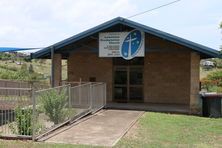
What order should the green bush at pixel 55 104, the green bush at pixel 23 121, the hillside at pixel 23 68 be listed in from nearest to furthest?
the green bush at pixel 23 121
the green bush at pixel 55 104
the hillside at pixel 23 68

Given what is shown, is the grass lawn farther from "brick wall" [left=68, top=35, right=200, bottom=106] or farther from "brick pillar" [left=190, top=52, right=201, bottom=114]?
"brick wall" [left=68, top=35, right=200, bottom=106]

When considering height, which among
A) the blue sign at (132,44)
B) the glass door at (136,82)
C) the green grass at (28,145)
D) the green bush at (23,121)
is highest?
the blue sign at (132,44)

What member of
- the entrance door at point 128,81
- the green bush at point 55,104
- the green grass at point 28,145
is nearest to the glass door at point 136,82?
the entrance door at point 128,81

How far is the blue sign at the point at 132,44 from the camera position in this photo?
66.5 feet

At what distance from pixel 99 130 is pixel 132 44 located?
8032 millimetres

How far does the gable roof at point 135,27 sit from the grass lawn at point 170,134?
11.2 ft

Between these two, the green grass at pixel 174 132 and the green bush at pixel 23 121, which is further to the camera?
the green bush at pixel 23 121

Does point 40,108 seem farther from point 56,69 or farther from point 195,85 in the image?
point 56,69

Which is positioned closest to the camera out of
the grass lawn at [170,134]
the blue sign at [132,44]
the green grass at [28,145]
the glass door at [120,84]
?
the green grass at [28,145]

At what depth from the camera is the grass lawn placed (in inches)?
424

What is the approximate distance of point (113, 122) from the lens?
15.2 meters

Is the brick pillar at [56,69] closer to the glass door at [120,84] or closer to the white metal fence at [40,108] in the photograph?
the glass door at [120,84]

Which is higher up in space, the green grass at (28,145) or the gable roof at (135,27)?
the gable roof at (135,27)

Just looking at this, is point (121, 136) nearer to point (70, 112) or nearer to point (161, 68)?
point (70, 112)
